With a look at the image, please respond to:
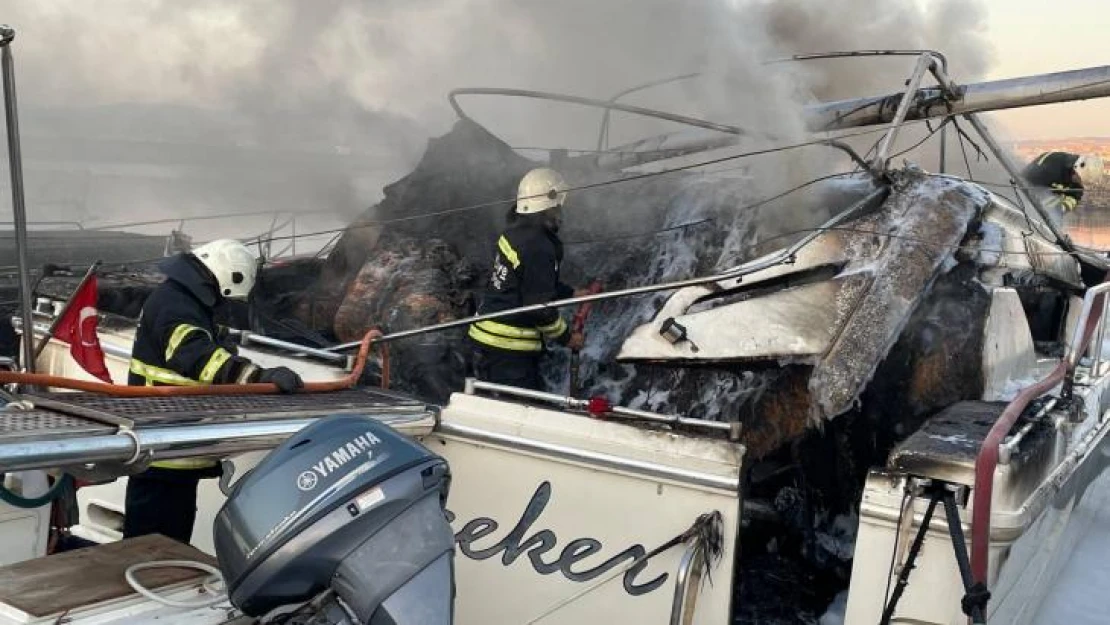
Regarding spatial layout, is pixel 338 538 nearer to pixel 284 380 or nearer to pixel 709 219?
pixel 284 380

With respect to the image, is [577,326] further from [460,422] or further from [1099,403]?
[1099,403]

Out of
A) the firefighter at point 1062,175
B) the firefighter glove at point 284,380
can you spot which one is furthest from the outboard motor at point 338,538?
the firefighter at point 1062,175

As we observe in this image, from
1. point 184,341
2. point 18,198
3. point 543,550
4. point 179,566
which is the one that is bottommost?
point 543,550

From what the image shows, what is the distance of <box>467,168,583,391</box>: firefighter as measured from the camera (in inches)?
177

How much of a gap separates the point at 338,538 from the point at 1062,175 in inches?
263

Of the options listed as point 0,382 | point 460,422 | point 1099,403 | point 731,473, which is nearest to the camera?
point 0,382

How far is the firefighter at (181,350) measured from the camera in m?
3.36

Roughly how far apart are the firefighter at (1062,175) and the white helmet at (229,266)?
5455 millimetres

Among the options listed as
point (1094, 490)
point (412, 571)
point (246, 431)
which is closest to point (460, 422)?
point (246, 431)

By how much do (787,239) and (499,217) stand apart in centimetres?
187

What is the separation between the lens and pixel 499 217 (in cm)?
585

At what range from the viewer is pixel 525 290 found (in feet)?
15.1

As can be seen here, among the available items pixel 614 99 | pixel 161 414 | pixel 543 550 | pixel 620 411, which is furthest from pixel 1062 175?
pixel 161 414

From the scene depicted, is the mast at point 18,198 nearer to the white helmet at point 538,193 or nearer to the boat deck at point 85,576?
the boat deck at point 85,576
